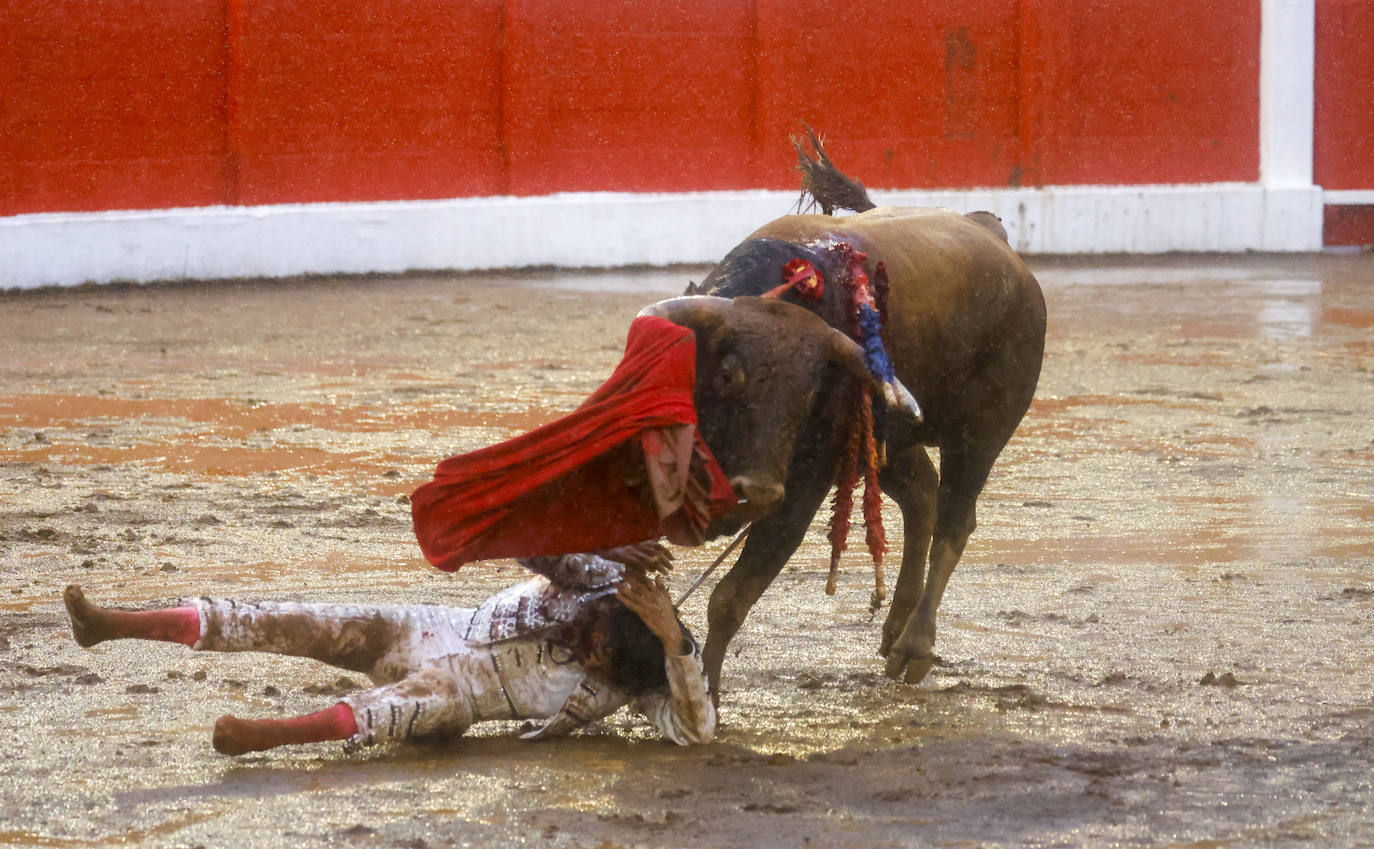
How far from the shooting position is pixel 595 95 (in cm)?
1514

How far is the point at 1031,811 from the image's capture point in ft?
11.2

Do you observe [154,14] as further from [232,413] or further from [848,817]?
[848,817]

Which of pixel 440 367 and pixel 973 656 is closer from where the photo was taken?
pixel 973 656

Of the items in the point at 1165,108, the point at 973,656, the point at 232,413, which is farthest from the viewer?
the point at 1165,108

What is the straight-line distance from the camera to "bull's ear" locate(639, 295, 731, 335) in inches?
150

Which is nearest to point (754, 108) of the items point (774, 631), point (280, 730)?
point (774, 631)

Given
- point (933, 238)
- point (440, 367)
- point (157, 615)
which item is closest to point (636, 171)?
point (440, 367)

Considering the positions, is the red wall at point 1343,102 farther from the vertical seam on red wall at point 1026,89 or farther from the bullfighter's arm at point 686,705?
the bullfighter's arm at point 686,705

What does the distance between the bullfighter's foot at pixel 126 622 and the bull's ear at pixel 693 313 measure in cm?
110

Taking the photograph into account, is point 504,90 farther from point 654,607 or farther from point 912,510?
point 654,607

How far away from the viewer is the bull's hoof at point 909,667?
433 centimetres

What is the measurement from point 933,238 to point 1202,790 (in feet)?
5.43

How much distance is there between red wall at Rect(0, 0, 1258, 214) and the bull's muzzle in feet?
35.4

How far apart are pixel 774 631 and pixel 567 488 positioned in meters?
1.22
